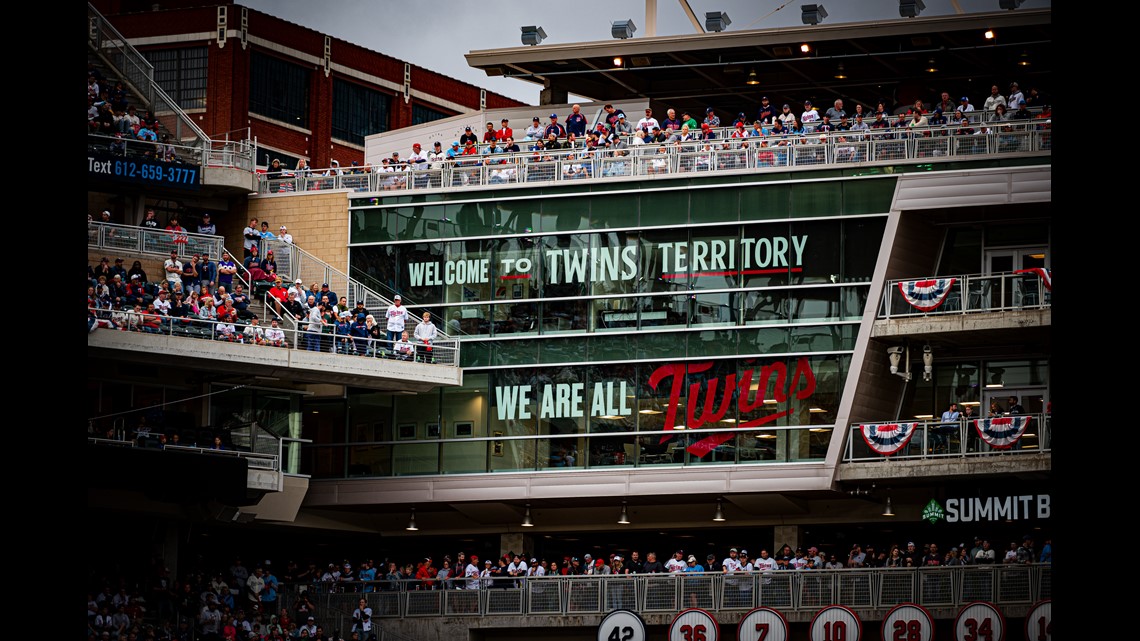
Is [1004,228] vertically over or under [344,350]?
over

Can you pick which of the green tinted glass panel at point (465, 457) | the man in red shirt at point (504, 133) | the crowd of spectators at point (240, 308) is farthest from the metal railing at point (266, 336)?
the man in red shirt at point (504, 133)

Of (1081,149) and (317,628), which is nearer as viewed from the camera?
(1081,149)

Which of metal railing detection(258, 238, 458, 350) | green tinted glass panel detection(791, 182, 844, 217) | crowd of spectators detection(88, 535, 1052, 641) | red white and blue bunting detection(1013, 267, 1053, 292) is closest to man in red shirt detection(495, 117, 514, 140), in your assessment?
metal railing detection(258, 238, 458, 350)

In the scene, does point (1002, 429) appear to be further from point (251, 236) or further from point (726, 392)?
point (251, 236)

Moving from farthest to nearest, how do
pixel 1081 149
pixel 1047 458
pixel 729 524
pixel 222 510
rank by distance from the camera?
pixel 729 524 → pixel 222 510 → pixel 1047 458 → pixel 1081 149

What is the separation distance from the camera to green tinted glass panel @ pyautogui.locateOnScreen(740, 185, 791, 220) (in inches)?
1459

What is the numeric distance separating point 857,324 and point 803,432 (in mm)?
2937

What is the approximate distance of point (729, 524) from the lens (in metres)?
38.9

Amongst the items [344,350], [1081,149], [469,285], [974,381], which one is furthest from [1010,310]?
[1081,149]

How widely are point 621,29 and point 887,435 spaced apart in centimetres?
1582

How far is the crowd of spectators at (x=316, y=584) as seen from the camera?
3228cm

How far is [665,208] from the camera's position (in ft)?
125

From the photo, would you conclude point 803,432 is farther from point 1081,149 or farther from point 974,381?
point 1081,149

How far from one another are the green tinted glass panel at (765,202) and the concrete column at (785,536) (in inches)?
318
